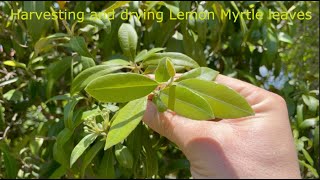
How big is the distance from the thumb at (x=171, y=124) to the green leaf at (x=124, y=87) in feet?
0.29

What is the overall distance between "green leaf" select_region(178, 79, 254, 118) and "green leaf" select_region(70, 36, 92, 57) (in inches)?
17.4

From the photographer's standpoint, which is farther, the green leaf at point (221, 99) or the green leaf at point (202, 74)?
the green leaf at point (202, 74)

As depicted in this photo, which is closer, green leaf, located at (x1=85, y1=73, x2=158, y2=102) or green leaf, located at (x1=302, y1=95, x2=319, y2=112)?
green leaf, located at (x1=85, y1=73, x2=158, y2=102)

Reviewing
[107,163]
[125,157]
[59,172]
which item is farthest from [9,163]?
[125,157]

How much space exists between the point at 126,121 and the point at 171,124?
0.11m

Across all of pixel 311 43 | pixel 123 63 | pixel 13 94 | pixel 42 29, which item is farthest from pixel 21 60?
pixel 311 43

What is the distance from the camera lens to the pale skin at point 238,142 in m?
0.91

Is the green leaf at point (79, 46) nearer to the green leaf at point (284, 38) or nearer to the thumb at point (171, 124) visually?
the thumb at point (171, 124)

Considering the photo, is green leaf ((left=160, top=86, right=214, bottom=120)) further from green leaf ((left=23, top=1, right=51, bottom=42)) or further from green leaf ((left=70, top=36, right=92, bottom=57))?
green leaf ((left=23, top=1, right=51, bottom=42))

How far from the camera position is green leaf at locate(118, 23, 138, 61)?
1292 mm

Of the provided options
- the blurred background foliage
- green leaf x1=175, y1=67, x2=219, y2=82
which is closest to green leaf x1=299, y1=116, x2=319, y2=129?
the blurred background foliage

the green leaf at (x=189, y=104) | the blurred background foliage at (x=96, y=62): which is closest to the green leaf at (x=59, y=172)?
the blurred background foliage at (x=96, y=62)

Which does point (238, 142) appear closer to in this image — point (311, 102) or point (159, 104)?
point (159, 104)

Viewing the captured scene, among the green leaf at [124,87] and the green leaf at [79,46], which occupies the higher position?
the green leaf at [124,87]
